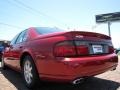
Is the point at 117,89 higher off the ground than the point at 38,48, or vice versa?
the point at 38,48

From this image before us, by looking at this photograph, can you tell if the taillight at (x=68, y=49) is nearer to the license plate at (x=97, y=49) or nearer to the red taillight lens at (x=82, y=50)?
the red taillight lens at (x=82, y=50)

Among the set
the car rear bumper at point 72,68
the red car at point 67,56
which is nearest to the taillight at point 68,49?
the red car at point 67,56

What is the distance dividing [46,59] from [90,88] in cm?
132

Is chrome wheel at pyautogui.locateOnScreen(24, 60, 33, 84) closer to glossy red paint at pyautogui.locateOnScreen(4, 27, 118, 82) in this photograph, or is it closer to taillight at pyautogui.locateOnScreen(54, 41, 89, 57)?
glossy red paint at pyautogui.locateOnScreen(4, 27, 118, 82)

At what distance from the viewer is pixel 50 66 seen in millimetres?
3662

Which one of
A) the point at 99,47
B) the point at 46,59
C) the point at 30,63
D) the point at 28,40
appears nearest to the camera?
the point at 46,59

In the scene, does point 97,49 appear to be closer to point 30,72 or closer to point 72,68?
point 72,68

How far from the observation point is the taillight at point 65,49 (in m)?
3.50

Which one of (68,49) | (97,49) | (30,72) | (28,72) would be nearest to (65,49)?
(68,49)

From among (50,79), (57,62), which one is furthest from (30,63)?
(57,62)

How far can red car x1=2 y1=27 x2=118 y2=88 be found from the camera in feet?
11.2

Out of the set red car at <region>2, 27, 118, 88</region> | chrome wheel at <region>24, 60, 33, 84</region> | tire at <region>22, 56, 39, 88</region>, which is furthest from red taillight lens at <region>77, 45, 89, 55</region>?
chrome wheel at <region>24, 60, 33, 84</region>

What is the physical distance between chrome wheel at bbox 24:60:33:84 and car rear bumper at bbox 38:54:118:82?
18.2 inches

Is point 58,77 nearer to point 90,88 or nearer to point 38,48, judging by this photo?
point 38,48
